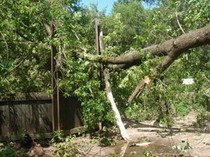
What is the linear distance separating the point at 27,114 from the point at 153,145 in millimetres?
3417

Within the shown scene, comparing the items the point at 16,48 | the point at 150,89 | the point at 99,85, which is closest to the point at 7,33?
the point at 16,48

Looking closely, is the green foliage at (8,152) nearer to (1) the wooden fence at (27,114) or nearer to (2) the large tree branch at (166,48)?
(1) the wooden fence at (27,114)

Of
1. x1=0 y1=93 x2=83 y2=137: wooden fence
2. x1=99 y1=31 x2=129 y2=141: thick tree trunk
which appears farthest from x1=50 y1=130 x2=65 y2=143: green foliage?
x1=99 y1=31 x2=129 y2=141: thick tree trunk

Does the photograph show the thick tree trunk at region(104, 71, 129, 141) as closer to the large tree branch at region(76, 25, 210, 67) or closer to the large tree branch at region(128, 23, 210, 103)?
the large tree branch at region(128, 23, 210, 103)

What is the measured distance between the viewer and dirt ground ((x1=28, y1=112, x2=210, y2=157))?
288 inches

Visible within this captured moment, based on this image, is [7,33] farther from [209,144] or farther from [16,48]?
[209,144]

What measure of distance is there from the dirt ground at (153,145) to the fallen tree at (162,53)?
4.26 ft

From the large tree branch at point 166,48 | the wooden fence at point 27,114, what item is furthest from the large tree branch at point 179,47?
the wooden fence at point 27,114

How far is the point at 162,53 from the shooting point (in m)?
8.80

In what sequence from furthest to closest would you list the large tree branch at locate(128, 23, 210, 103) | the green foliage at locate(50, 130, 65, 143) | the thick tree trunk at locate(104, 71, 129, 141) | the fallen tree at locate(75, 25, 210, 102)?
the thick tree trunk at locate(104, 71, 129, 141)
the green foliage at locate(50, 130, 65, 143)
the fallen tree at locate(75, 25, 210, 102)
the large tree branch at locate(128, 23, 210, 103)

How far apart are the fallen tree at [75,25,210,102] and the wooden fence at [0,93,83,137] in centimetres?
191

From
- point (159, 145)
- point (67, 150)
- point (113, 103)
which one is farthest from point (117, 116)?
A: point (67, 150)

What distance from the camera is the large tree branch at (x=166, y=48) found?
7.51m

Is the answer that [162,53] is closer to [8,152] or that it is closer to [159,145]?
[159,145]
